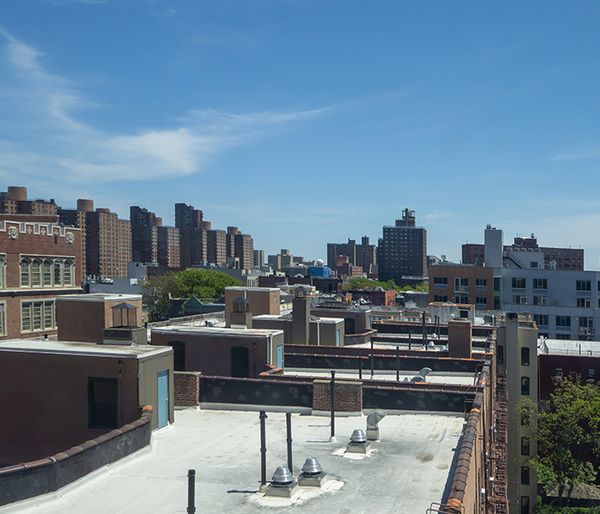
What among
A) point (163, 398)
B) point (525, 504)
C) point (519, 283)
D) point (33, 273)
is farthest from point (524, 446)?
point (519, 283)

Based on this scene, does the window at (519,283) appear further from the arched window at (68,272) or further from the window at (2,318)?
the window at (2,318)

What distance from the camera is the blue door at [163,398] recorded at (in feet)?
70.3

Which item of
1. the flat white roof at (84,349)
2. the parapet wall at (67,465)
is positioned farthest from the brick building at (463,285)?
the parapet wall at (67,465)

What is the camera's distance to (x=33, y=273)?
1810 inches

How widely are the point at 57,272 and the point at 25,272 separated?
3.24 meters

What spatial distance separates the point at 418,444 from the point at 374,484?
13.9 ft

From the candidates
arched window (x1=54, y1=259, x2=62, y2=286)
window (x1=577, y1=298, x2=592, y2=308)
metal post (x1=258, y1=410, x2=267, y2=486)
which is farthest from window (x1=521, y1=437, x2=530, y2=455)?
window (x1=577, y1=298, x2=592, y2=308)

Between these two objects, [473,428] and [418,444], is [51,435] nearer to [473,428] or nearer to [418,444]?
[418,444]

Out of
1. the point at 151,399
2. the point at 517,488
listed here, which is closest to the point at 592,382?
the point at 517,488

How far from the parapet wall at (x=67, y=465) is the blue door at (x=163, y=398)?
2179mm

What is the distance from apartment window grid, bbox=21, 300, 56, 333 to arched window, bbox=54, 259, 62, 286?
1.49 m

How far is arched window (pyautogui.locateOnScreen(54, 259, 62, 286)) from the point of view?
1895 inches

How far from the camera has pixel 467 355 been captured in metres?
41.2

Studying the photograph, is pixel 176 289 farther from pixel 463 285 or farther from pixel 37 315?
pixel 37 315
